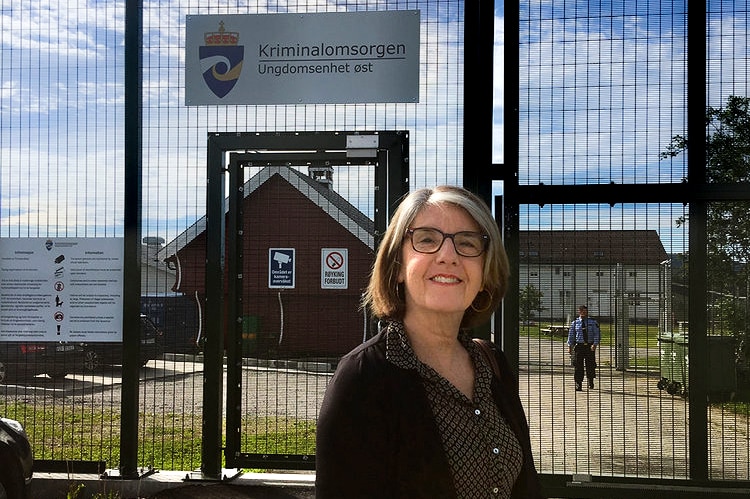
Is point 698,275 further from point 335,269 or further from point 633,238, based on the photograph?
point 335,269

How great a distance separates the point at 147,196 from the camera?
627cm

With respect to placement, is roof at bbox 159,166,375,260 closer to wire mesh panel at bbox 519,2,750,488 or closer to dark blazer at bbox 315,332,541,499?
wire mesh panel at bbox 519,2,750,488

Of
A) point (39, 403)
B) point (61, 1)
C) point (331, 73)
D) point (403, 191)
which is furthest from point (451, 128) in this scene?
point (39, 403)

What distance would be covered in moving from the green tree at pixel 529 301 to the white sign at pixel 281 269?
170cm

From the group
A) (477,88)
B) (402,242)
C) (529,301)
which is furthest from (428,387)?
(477,88)

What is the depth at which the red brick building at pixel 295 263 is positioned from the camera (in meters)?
6.14

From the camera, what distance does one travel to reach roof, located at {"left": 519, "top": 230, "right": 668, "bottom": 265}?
5578 millimetres

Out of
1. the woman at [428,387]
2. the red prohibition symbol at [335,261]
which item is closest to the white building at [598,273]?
the red prohibition symbol at [335,261]

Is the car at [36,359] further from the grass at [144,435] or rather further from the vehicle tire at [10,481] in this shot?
the vehicle tire at [10,481]

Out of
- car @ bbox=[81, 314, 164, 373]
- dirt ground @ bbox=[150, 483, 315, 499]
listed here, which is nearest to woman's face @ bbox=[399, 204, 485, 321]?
dirt ground @ bbox=[150, 483, 315, 499]

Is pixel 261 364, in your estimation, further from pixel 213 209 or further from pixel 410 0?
pixel 410 0

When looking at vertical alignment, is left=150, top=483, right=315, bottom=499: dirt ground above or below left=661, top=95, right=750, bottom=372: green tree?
below

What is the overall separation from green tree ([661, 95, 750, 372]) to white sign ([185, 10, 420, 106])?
6.56 ft

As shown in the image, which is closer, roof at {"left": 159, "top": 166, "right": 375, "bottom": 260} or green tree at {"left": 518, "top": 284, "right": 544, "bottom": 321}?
green tree at {"left": 518, "top": 284, "right": 544, "bottom": 321}
